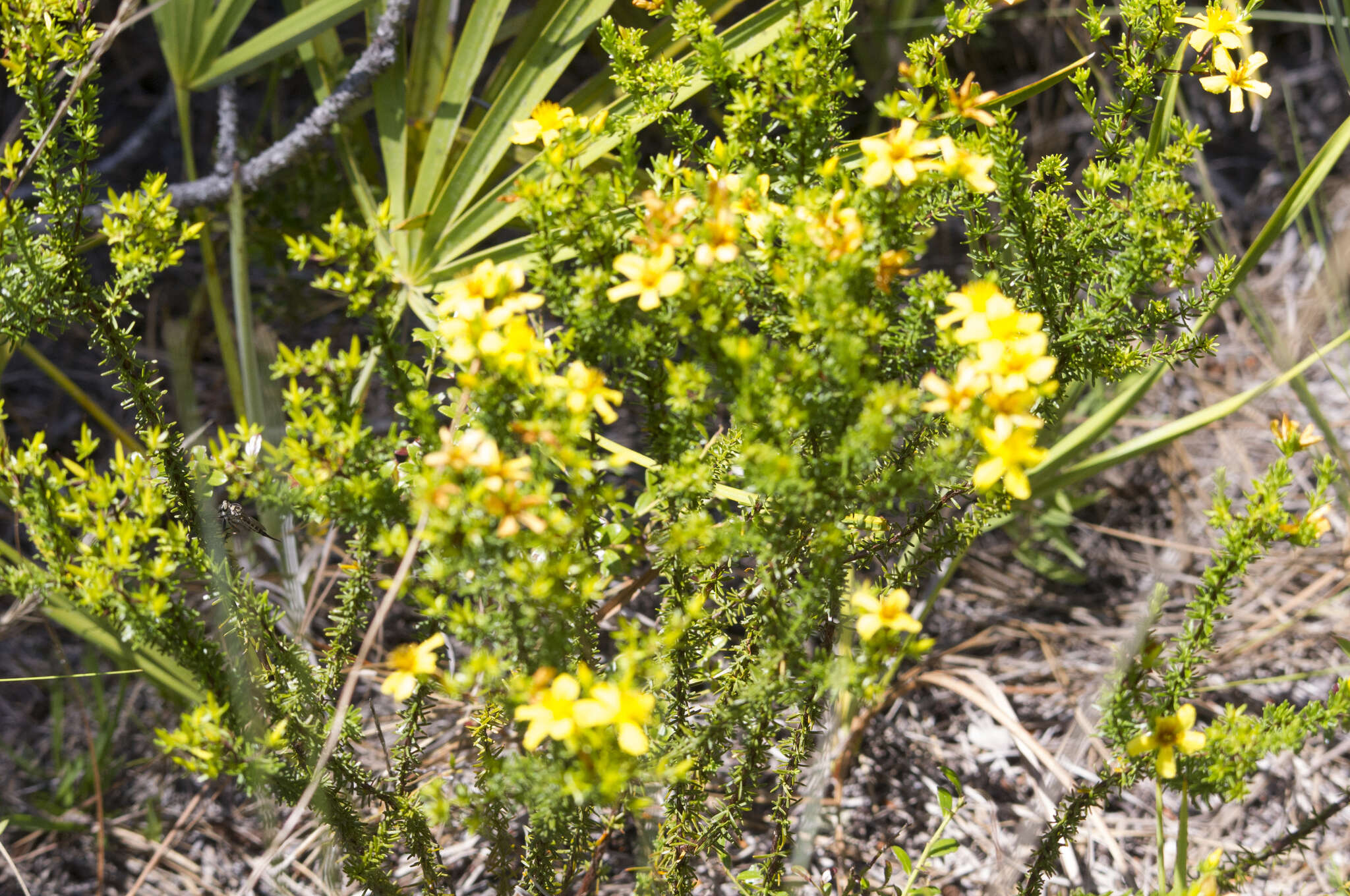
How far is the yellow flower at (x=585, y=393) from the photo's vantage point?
84 centimetres

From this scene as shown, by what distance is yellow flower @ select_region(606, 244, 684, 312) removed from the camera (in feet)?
2.81

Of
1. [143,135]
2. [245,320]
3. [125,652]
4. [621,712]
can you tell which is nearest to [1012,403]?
[621,712]

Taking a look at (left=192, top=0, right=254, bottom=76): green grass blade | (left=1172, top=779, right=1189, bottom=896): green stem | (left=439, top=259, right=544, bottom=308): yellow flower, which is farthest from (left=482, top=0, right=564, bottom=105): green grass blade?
(left=1172, top=779, right=1189, bottom=896): green stem

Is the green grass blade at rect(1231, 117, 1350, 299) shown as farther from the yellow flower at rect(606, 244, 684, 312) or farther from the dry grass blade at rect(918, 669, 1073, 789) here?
the yellow flower at rect(606, 244, 684, 312)

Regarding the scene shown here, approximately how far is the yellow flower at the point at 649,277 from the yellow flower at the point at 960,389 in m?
0.26

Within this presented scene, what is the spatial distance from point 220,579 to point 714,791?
1087mm

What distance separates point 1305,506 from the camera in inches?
98.3

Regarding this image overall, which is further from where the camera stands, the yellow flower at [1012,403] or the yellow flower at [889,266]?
the yellow flower at [889,266]

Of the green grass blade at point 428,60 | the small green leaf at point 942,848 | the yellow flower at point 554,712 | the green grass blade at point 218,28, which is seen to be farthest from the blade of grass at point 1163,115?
the green grass blade at point 218,28

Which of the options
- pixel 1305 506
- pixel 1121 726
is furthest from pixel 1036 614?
pixel 1121 726

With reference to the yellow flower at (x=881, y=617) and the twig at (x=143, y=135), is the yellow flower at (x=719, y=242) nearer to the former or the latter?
the yellow flower at (x=881, y=617)

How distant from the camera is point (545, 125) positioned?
1.03 m

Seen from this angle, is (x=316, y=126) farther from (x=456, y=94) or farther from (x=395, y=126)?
(x=456, y=94)

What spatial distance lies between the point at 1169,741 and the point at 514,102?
157cm
